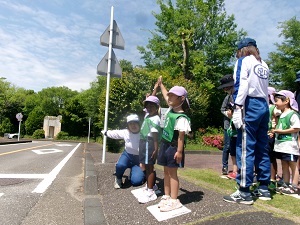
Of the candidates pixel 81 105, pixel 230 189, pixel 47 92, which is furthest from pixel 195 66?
pixel 47 92

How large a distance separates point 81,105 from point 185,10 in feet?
116

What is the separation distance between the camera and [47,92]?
85.2 metres

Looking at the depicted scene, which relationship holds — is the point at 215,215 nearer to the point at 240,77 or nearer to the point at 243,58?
the point at 240,77

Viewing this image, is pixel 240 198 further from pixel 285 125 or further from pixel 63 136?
pixel 63 136

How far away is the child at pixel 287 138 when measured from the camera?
155 inches

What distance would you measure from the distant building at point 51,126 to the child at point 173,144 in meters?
65.6

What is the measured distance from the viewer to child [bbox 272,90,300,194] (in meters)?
3.93

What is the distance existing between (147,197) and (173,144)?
0.87 m

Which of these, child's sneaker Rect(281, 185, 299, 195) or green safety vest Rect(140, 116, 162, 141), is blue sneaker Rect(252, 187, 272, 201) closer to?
→ child's sneaker Rect(281, 185, 299, 195)

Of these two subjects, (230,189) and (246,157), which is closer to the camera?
(246,157)

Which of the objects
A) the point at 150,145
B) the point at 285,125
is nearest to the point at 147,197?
→ the point at 150,145

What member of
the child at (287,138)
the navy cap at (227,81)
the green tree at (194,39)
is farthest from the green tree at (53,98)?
the child at (287,138)

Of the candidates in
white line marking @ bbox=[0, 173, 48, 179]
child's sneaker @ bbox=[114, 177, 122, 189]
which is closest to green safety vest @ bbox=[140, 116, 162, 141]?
child's sneaker @ bbox=[114, 177, 122, 189]

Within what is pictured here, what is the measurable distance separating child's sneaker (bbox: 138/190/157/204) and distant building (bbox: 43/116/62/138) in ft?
214
